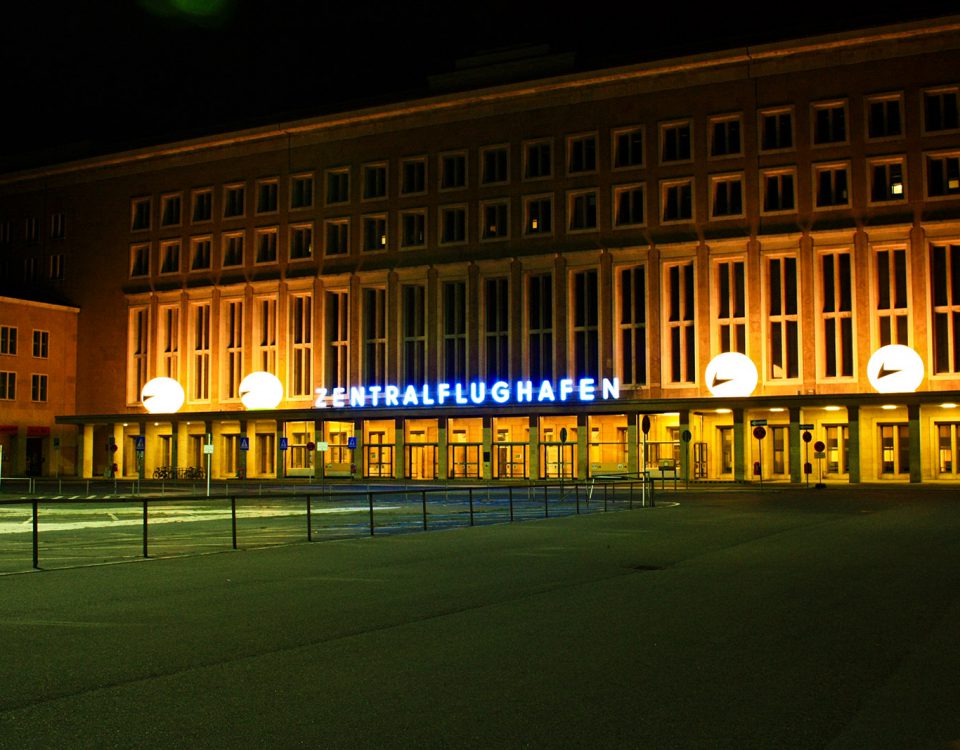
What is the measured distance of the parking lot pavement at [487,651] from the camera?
22.2 feet

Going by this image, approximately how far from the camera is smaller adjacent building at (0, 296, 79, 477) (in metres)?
73.2

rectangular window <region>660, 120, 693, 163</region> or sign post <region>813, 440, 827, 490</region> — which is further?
rectangular window <region>660, 120, 693, 163</region>

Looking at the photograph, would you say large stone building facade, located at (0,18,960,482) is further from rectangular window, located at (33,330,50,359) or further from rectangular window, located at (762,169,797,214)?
rectangular window, located at (33,330,50,359)

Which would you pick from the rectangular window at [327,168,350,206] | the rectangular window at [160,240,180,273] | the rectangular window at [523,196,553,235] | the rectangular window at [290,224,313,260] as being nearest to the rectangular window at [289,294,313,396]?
the rectangular window at [290,224,313,260]

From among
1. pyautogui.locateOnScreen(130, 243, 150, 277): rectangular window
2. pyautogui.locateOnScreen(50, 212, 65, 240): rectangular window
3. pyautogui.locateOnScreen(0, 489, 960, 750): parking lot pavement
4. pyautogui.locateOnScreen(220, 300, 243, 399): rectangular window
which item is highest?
pyautogui.locateOnScreen(50, 212, 65, 240): rectangular window

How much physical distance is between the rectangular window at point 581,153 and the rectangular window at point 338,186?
14.7 m

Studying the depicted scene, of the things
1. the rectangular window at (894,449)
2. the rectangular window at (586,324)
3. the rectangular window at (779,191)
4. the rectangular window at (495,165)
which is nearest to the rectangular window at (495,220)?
the rectangular window at (495,165)

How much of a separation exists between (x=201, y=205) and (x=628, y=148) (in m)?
29.8

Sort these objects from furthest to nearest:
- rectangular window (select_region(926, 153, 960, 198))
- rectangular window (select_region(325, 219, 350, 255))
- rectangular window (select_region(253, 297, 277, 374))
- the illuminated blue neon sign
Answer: rectangular window (select_region(253, 297, 277, 374)) → rectangular window (select_region(325, 219, 350, 255)) → the illuminated blue neon sign → rectangular window (select_region(926, 153, 960, 198))

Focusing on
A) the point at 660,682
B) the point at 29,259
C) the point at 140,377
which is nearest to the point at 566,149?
the point at 140,377

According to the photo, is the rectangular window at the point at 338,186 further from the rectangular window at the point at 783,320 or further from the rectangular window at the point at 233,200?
the rectangular window at the point at 783,320

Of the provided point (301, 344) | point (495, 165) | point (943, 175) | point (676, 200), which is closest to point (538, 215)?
point (495, 165)

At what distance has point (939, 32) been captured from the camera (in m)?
53.5

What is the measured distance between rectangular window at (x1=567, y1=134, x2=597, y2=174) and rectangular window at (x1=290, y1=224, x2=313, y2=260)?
17.7 m
